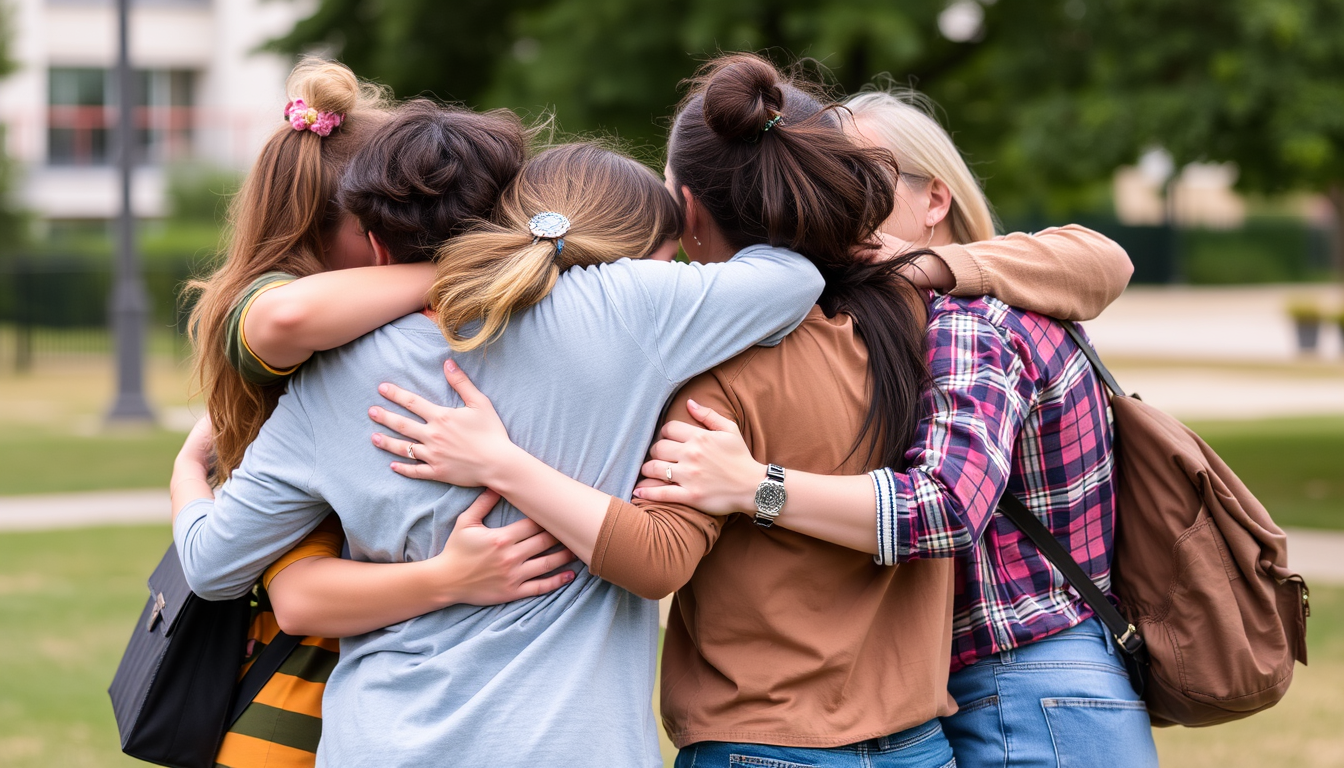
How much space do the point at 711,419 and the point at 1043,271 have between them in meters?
0.65

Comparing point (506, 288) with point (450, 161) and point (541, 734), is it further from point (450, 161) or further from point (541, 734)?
point (541, 734)

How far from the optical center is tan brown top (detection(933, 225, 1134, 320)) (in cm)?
201

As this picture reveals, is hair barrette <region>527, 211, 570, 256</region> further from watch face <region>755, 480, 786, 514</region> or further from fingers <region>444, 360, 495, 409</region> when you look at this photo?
watch face <region>755, 480, 786, 514</region>

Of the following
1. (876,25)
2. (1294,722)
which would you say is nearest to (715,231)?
(1294,722)

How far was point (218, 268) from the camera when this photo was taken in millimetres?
2178

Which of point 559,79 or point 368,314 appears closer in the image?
point 368,314

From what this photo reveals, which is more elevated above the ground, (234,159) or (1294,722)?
(1294,722)

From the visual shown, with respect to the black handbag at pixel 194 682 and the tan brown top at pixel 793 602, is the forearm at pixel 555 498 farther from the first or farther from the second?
the black handbag at pixel 194 682

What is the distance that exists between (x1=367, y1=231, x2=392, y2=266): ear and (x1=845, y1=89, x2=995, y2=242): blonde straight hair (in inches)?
31.4

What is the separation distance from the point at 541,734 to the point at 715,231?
80cm

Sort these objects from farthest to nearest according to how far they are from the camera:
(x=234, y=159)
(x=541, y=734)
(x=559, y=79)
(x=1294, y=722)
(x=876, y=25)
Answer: (x=234, y=159), (x=559, y=79), (x=876, y=25), (x=1294, y=722), (x=541, y=734)

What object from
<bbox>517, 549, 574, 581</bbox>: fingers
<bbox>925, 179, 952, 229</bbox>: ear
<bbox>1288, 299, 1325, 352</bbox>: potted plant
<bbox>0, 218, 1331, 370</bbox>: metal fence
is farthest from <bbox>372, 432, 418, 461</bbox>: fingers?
<bbox>1288, 299, 1325, 352</bbox>: potted plant

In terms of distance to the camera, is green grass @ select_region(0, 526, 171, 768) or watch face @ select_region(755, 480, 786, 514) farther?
green grass @ select_region(0, 526, 171, 768)

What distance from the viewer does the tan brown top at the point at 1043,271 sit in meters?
2.01
